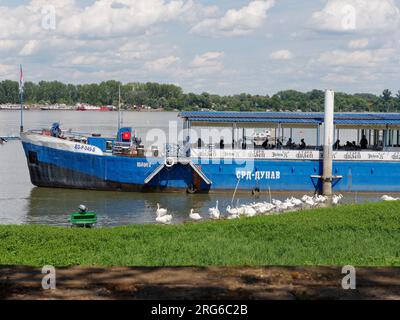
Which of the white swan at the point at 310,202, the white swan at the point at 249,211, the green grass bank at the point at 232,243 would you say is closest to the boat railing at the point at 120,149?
the white swan at the point at 310,202

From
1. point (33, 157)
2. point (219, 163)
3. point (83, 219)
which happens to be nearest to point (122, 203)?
point (219, 163)

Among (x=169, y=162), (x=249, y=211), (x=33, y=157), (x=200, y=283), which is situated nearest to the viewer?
(x=200, y=283)

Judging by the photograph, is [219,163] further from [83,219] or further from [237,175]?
[83,219]

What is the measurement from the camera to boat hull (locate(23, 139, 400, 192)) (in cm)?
3250

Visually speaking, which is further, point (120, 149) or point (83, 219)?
point (120, 149)

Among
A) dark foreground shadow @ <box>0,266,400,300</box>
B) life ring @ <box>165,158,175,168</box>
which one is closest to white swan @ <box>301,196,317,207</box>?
life ring @ <box>165,158,175,168</box>

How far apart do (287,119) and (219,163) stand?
392 centimetres

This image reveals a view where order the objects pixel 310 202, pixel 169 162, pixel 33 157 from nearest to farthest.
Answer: pixel 310 202 < pixel 169 162 < pixel 33 157

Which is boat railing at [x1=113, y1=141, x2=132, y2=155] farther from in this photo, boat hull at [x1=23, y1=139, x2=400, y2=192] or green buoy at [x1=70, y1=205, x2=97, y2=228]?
green buoy at [x1=70, y1=205, x2=97, y2=228]

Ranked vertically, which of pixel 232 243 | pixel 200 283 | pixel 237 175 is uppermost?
pixel 200 283

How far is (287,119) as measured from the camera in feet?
110

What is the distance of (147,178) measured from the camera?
3228cm

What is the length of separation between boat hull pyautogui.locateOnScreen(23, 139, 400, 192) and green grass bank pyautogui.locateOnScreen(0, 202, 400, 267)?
15.9m

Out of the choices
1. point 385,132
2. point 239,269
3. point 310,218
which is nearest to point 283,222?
point 310,218
